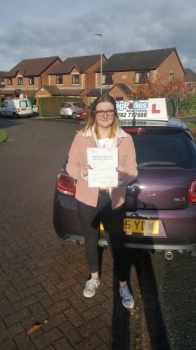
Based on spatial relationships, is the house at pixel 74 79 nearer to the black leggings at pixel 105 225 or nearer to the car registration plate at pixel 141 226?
the car registration plate at pixel 141 226

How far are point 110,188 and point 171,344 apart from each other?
132cm

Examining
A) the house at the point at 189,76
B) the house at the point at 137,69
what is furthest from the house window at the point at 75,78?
the house at the point at 189,76

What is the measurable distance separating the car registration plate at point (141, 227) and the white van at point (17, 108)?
2973 centimetres

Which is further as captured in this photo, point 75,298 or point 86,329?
point 75,298

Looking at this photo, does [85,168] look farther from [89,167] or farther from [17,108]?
[17,108]

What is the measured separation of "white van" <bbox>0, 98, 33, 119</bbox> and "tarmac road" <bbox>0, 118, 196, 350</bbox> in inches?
1100

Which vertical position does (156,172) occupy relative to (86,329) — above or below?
above

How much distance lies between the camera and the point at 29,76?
1971 inches

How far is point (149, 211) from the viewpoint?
276 centimetres

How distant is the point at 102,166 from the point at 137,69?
41.2 meters

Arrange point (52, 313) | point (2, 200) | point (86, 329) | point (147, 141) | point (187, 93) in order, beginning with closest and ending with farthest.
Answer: point (86, 329) → point (52, 313) → point (147, 141) → point (2, 200) → point (187, 93)

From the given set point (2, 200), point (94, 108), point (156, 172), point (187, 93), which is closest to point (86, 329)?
point (156, 172)

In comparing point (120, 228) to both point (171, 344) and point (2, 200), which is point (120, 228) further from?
point (2, 200)

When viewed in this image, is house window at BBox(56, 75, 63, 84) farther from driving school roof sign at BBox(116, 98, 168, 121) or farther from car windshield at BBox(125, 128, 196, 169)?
car windshield at BBox(125, 128, 196, 169)
